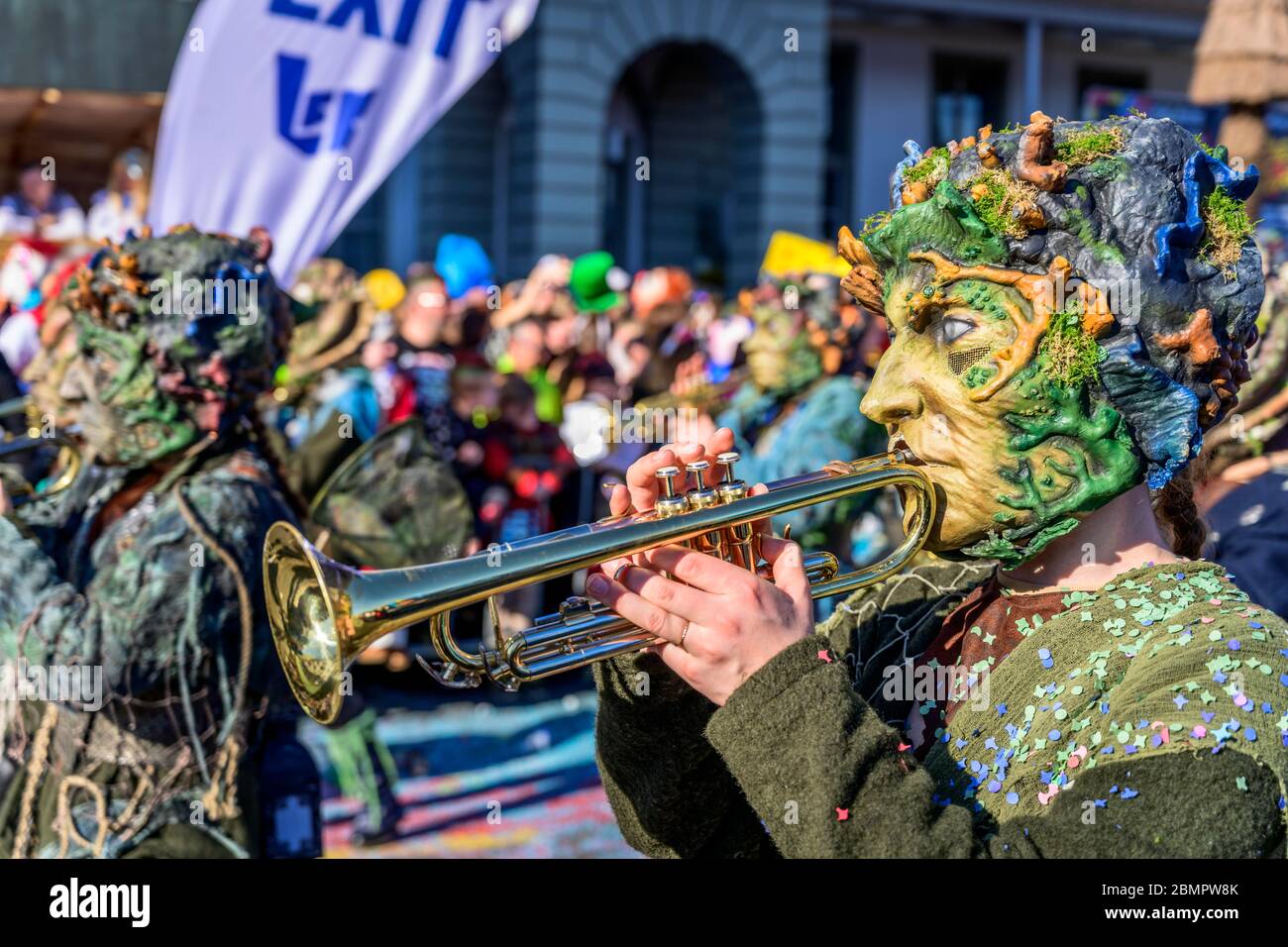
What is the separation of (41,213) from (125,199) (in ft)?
2.31

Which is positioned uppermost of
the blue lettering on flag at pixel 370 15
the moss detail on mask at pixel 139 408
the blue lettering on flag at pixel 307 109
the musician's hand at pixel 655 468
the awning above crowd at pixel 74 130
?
the awning above crowd at pixel 74 130

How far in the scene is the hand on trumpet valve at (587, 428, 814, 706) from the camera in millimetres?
1714

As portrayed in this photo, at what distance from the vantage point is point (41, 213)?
36.1 feet

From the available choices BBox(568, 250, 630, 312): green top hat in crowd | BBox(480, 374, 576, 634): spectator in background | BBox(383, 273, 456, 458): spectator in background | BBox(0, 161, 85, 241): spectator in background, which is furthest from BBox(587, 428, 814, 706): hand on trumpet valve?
BBox(568, 250, 630, 312): green top hat in crowd

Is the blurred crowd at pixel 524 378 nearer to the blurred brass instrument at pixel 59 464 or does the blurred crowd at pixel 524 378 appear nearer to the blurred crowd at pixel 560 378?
the blurred crowd at pixel 560 378

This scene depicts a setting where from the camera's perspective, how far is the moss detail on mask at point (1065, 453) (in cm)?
183

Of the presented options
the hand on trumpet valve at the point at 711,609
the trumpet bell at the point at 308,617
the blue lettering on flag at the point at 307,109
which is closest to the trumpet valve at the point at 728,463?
the hand on trumpet valve at the point at 711,609

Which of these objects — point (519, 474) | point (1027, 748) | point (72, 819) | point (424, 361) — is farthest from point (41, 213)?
point (1027, 748)

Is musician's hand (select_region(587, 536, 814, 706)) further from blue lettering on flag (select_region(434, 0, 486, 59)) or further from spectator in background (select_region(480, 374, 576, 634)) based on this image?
spectator in background (select_region(480, 374, 576, 634))

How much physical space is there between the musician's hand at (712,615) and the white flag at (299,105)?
3243 millimetres

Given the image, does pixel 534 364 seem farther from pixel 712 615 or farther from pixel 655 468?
pixel 712 615
